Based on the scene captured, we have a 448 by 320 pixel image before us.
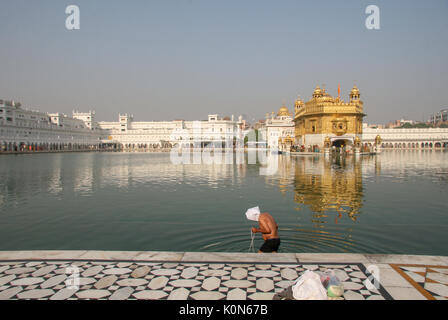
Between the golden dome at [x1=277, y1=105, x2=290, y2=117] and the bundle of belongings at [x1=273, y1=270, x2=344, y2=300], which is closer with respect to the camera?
the bundle of belongings at [x1=273, y1=270, x2=344, y2=300]

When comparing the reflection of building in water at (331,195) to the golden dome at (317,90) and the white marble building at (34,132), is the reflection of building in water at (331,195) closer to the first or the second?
the golden dome at (317,90)

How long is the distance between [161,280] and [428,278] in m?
3.77

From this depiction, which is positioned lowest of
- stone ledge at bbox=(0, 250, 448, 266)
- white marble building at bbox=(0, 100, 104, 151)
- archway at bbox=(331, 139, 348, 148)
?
stone ledge at bbox=(0, 250, 448, 266)

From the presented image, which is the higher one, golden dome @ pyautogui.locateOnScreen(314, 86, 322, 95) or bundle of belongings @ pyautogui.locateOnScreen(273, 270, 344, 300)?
golden dome @ pyautogui.locateOnScreen(314, 86, 322, 95)

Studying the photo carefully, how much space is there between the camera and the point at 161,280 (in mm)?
4789

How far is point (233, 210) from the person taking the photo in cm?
1077

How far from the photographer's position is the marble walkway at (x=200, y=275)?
14.3ft

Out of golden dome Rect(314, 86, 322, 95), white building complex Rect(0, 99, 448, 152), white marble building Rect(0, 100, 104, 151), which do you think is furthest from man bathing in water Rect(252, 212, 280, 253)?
white marble building Rect(0, 100, 104, 151)

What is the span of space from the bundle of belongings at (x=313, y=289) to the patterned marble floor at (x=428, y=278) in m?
1.20

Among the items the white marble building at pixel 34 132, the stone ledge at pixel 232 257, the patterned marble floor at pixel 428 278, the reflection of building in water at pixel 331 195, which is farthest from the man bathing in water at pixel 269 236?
the white marble building at pixel 34 132

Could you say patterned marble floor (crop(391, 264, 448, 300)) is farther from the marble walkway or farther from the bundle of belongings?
the bundle of belongings

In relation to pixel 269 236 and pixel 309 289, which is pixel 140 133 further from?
pixel 309 289

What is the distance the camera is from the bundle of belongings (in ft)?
12.7
